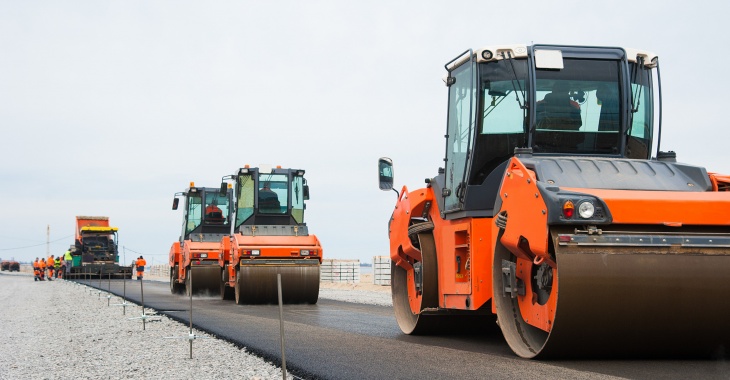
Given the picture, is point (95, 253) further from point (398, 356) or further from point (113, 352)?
point (398, 356)

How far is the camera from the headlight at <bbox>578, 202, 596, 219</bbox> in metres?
6.54

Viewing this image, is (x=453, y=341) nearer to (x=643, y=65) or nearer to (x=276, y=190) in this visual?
(x=643, y=65)

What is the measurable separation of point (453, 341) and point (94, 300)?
15.6 m

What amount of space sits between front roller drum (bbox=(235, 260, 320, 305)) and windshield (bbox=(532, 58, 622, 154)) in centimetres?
1051

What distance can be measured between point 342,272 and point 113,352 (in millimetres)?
28663

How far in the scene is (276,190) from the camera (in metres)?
19.9

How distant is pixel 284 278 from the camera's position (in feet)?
60.3

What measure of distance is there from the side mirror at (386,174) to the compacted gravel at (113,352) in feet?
8.20

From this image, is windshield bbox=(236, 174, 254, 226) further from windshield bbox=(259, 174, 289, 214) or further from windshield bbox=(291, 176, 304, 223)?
windshield bbox=(291, 176, 304, 223)

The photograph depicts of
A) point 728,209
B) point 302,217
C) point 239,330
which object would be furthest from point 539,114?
point 302,217

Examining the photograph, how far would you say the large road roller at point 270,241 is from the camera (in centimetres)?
1850

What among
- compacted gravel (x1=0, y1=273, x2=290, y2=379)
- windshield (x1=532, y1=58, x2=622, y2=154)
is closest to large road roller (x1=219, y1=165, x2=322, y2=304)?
compacted gravel (x1=0, y1=273, x2=290, y2=379)

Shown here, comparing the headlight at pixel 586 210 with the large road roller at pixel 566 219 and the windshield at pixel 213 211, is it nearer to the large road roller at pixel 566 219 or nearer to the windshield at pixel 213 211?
the large road roller at pixel 566 219

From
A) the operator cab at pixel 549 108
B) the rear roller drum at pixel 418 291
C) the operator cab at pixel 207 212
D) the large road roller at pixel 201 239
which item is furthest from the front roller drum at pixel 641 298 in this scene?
A: the operator cab at pixel 207 212
